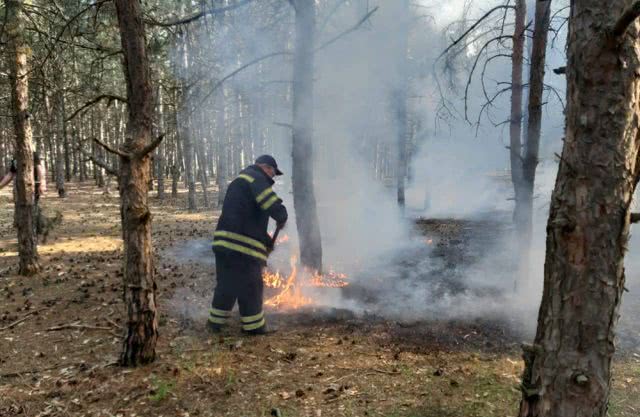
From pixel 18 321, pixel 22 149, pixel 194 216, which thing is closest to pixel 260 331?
pixel 18 321

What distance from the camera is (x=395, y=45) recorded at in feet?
42.3

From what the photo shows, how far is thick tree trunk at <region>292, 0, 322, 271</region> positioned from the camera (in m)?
6.77

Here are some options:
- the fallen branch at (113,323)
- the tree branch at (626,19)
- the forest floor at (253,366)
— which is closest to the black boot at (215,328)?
the forest floor at (253,366)

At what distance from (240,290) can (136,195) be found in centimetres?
175

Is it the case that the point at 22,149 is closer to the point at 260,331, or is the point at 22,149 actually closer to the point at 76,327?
the point at 76,327

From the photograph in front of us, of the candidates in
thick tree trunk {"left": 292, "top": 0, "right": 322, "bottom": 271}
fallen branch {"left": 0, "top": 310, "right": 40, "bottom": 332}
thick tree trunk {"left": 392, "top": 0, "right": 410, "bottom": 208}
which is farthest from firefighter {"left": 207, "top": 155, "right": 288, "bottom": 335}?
thick tree trunk {"left": 392, "top": 0, "right": 410, "bottom": 208}

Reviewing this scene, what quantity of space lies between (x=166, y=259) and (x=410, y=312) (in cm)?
533

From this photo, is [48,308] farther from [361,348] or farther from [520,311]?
[520,311]

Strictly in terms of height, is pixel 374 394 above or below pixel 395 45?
below

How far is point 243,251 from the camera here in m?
5.16

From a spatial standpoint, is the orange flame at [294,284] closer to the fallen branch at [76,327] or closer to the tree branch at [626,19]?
the fallen branch at [76,327]

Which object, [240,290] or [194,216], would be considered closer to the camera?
[240,290]

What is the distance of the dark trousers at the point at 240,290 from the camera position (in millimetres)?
5117

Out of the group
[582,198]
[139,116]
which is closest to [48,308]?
[139,116]
